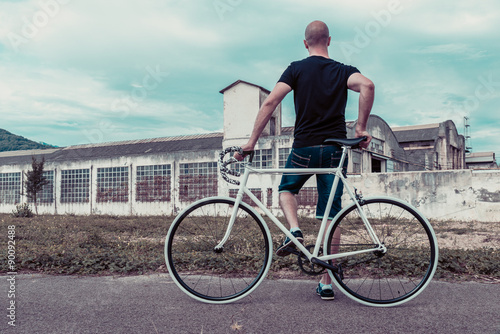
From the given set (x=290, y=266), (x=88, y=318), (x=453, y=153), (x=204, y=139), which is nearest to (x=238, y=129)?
(x=204, y=139)

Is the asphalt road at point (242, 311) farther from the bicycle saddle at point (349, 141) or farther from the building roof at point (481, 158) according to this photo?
the building roof at point (481, 158)

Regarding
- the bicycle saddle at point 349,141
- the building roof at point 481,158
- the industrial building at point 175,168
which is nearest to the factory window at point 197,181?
the industrial building at point 175,168

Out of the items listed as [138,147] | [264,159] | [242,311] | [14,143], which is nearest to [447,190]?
[264,159]

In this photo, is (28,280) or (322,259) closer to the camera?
(322,259)

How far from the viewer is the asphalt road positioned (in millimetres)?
2307

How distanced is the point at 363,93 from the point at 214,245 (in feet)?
5.19

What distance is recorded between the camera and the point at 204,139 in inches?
1083

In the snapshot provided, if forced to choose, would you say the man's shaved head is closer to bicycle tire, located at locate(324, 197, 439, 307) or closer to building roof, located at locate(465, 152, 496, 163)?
bicycle tire, located at locate(324, 197, 439, 307)

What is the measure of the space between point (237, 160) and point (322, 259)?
0.93 metres

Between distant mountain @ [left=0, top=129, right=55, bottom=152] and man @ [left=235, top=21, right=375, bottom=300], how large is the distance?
62821 mm

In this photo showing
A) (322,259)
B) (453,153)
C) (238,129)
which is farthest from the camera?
(453,153)

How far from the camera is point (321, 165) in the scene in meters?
2.93

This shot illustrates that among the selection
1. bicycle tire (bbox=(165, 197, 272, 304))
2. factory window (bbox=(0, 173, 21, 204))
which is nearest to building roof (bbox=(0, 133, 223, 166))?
factory window (bbox=(0, 173, 21, 204))

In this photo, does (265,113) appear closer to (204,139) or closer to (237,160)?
(237,160)
